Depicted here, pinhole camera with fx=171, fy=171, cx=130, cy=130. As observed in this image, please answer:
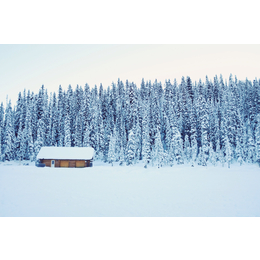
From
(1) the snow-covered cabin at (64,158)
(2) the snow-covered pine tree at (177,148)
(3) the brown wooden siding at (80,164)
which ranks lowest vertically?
(3) the brown wooden siding at (80,164)

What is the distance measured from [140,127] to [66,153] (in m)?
21.0

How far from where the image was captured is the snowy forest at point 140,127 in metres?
41.0

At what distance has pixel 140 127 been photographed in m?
48.7

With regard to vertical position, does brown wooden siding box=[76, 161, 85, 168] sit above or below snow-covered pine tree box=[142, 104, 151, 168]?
below

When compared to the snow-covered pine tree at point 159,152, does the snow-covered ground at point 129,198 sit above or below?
below

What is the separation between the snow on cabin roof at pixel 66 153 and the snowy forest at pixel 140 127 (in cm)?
788

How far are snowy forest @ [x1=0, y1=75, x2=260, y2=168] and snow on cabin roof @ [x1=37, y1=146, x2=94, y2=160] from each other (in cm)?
788

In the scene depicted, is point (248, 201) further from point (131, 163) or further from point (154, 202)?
point (131, 163)

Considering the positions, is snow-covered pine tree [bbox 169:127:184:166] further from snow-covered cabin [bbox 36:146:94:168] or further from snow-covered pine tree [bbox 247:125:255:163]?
snow-covered cabin [bbox 36:146:94:168]

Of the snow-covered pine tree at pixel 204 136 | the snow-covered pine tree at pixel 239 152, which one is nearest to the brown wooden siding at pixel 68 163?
the snow-covered pine tree at pixel 204 136

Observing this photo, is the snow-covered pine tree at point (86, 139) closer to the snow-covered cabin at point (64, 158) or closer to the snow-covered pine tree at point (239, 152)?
the snow-covered cabin at point (64, 158)

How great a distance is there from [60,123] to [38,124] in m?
6.43

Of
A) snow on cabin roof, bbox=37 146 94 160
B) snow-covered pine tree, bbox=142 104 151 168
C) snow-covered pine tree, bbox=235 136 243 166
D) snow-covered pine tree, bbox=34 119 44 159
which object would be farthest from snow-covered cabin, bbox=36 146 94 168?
snow-covered pine tree, bbox=235 136 243 166

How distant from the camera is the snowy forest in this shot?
41.0m
